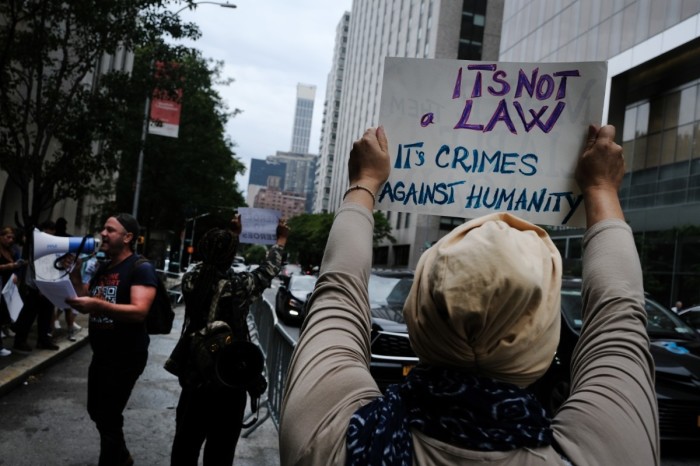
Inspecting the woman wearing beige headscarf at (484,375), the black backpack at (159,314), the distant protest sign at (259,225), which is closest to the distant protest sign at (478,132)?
the woman wearing beige headscarf at (484,375)

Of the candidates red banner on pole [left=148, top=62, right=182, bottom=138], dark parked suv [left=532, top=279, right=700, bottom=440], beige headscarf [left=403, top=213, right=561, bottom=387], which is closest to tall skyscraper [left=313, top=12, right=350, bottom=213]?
red banner on pole [left=148, top=62, right=182, bottom=138]

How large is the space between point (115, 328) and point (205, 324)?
2.29ft

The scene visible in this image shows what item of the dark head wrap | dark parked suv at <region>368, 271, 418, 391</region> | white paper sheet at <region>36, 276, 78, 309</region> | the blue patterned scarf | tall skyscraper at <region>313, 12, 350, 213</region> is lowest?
dark parked suv at <region>368, 271, 418, 391</region>

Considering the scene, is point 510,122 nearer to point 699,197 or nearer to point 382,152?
point 382,152

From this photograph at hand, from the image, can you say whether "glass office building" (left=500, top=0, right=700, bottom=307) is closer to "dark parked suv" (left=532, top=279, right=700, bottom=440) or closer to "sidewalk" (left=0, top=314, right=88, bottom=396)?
"dark parked suv" (left=532, top=279, right=700, bottom=440)

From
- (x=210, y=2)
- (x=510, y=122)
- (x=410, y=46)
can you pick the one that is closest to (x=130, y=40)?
(x=210, y=2)

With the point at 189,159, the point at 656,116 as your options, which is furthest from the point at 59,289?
the point at 656,116

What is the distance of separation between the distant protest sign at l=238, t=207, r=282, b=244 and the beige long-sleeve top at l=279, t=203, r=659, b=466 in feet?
31.7

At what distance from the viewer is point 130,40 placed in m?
11.7

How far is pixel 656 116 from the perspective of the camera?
27.7 metres

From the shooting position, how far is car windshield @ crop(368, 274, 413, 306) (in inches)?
383

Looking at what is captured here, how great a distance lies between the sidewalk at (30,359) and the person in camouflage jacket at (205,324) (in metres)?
4.11

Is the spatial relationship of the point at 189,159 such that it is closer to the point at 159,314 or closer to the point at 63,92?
the point at 63,92

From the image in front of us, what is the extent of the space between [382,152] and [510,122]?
629mm
